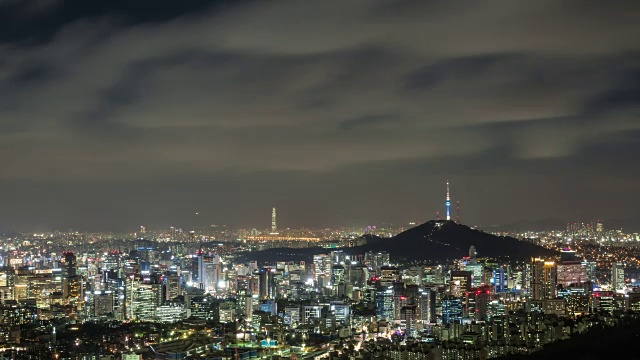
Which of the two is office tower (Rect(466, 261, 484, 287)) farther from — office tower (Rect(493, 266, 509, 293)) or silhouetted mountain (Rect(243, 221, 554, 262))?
silhouetted mountain (Rect(243, 221, 554, 262))

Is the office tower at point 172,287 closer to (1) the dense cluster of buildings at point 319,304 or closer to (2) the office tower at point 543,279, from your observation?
(1) the dense cluster of buildings at point 319,304

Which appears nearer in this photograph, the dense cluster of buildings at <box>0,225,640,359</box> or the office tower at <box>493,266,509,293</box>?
the dense cluster of buildings at <box>0,225,640,359</box>

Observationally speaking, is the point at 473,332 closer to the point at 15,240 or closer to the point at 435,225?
the point at 435,225

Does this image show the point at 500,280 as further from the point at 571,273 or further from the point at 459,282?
the point at 459,282

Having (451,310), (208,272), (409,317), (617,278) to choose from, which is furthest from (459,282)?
(208,272)

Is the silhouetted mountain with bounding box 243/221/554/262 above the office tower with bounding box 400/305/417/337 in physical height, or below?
above

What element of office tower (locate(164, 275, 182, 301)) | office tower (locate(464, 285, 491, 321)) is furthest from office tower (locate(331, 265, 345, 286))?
office tower (locate(464, 285, 491, 321))

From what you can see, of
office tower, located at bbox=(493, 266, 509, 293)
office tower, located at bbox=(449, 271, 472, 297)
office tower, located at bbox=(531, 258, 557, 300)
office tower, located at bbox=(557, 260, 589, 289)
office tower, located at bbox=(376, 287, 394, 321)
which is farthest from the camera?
office tower, located at bbox=(493, 266, 509, 293)
